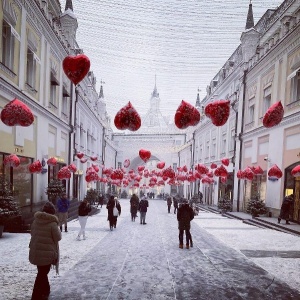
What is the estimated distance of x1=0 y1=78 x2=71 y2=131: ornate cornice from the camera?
10.9 meters

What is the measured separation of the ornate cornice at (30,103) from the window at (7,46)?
97 cm

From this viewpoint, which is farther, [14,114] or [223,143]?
[223,143]

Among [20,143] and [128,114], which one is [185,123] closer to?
[128,114]

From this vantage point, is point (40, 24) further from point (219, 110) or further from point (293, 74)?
point (293, 74)

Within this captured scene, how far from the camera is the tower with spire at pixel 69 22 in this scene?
20.7 meters

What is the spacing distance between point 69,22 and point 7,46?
10.4 metres

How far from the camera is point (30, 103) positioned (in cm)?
1350

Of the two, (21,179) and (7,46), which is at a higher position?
(7,46)

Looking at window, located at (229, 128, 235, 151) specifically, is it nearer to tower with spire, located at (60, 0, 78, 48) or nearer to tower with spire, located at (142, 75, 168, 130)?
tower with spire, located at (60, 0, 78, 48)

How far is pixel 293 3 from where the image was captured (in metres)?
16.6

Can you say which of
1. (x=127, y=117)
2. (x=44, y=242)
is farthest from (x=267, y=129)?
(x=44, y=242)

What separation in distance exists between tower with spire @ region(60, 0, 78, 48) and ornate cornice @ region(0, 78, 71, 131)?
6.43m

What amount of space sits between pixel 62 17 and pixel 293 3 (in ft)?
48.5

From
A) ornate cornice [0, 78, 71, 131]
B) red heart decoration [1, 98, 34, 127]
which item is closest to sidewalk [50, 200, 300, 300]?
red heart decoration [1, 98, 34, 127]
